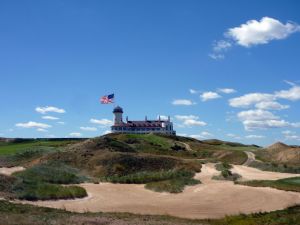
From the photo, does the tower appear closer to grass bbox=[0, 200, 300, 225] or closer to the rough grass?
the rough grass

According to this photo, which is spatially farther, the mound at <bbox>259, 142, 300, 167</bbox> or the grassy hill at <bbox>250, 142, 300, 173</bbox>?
the mound at <bbox>259, 142, 300, 167</bbox>

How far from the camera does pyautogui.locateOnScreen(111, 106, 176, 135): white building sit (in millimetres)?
150875

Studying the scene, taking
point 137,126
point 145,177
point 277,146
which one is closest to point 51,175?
point 145,177

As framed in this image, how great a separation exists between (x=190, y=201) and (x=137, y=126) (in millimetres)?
113784

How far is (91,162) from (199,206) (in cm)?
3016

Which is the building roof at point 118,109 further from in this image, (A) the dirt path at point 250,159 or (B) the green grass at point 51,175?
(B) the green grass at point 51,175

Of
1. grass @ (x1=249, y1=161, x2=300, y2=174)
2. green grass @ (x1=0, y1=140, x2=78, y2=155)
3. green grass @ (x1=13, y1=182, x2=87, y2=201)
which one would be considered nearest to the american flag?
green grass @ (x1=0, y1=140, x2=78, y2=155)

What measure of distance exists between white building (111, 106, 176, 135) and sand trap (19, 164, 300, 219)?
102559 millimetres

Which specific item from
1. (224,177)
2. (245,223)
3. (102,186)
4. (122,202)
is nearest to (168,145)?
(224,177)

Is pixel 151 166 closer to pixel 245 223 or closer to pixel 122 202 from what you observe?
pixel 122 202

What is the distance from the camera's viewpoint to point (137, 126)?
153 m

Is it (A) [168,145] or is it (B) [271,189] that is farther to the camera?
(A) [168,145]

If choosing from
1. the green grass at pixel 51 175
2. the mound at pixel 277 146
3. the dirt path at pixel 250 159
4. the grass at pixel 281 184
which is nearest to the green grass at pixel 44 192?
the green grass at pixel 51 175

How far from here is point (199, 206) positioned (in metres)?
36.4
